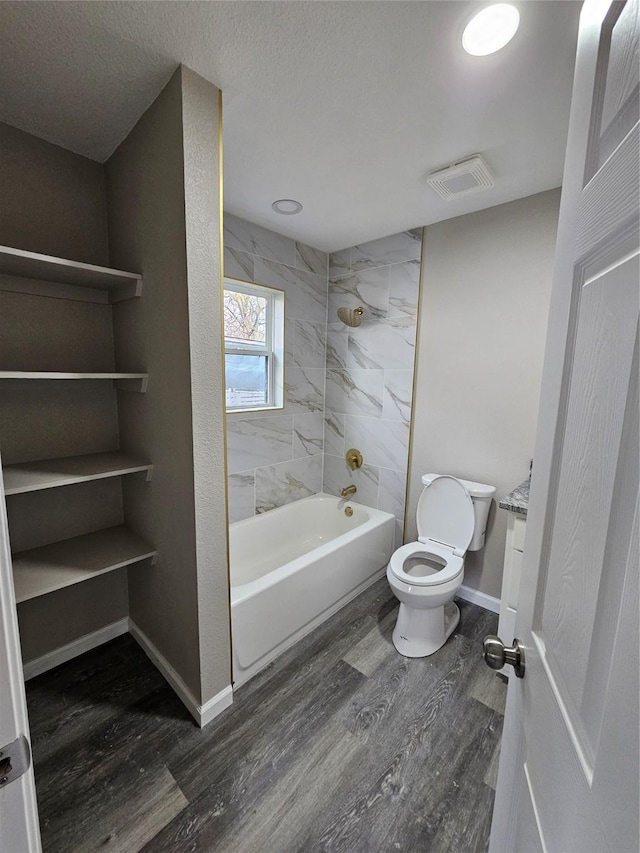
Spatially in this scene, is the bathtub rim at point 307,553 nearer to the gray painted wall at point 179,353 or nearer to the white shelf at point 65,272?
the gray painted wall at point 179,353

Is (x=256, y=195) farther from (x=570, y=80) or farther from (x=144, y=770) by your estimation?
(x=144, y=770)

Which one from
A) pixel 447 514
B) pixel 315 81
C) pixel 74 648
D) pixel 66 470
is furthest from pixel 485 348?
pixel 74 648

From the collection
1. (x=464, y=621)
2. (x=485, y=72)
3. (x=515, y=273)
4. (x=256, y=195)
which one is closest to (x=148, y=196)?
(x=256, y=195)

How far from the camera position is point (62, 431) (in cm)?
168

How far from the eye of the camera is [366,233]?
2.43 meters

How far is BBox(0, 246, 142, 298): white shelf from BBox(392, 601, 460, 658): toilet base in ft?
6.72

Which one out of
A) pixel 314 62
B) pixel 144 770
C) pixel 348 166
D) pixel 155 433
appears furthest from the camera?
pixel 348 166

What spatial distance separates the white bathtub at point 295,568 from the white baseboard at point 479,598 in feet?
1.79

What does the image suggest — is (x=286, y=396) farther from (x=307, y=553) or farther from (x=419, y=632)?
(x=419, y=632)

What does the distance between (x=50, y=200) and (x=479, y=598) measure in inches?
123

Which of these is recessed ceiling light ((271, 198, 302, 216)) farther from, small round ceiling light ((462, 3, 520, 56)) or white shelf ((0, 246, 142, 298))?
small round ceiling light ((462, 3, 520, 56))

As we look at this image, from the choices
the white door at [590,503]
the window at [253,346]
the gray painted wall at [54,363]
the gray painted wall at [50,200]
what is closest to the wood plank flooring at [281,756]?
the gray painted wall at [54,363]

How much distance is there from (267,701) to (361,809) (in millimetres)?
546

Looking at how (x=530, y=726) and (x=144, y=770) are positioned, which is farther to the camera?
(x=144, y=770)
